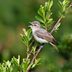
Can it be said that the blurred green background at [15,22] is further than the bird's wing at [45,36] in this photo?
Yes

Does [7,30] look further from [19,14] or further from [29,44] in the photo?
[29,44]

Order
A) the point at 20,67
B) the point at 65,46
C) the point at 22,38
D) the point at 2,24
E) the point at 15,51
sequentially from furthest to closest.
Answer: the point at 2,24, the point at 15,51, the point at 65,46, the point at 22,38, the point at 20,67

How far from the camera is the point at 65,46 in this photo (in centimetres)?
574


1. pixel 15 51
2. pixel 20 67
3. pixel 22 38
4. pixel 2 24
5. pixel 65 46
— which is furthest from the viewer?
pixel 2 24

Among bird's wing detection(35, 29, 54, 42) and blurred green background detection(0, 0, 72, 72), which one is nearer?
bird's wing detection(35, 29, 54, 42)

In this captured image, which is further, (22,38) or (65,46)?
(65,46)

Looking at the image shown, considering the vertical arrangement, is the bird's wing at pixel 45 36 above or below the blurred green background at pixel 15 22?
above

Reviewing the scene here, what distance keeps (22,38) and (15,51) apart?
25.1 feet

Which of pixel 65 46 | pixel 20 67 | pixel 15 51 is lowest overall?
pixel 15 51

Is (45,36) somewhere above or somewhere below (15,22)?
above

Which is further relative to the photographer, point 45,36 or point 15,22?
point 15,22

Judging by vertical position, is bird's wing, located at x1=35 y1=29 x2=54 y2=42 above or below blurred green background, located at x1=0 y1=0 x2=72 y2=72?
above

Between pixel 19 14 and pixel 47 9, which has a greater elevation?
pixel 47 9

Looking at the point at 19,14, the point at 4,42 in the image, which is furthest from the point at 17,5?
the point at 4,42
